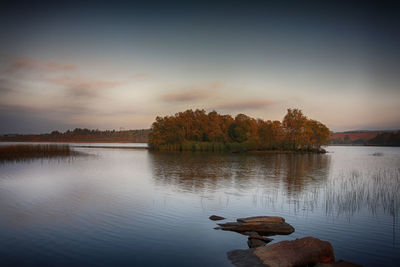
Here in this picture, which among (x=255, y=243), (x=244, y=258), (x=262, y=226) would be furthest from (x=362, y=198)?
(x=244, y=258)

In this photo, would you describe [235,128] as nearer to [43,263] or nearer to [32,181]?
[32,181]

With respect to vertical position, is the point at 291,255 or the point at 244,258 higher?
the point at 291,255

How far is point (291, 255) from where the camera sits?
766cm

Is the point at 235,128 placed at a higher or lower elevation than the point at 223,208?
higher

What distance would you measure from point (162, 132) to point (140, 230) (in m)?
93.3

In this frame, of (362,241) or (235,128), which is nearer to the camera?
(362,241)

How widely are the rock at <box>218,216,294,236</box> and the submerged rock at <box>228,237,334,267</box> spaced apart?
256 cm

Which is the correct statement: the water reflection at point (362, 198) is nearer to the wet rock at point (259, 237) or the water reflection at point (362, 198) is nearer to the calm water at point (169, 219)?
the calm water at point (169, 219)

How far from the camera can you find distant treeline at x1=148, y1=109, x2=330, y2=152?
90.2 m

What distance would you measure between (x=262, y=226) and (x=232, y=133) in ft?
324

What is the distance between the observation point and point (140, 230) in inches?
447

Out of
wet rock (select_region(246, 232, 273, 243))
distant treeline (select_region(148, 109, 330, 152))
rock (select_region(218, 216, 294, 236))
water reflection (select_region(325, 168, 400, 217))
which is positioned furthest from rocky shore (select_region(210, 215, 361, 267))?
distant treeline (select_region(148, 109, 330, 152))

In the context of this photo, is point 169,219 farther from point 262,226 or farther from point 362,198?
point 362,198

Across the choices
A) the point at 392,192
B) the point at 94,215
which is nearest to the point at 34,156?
the point at 94,215
